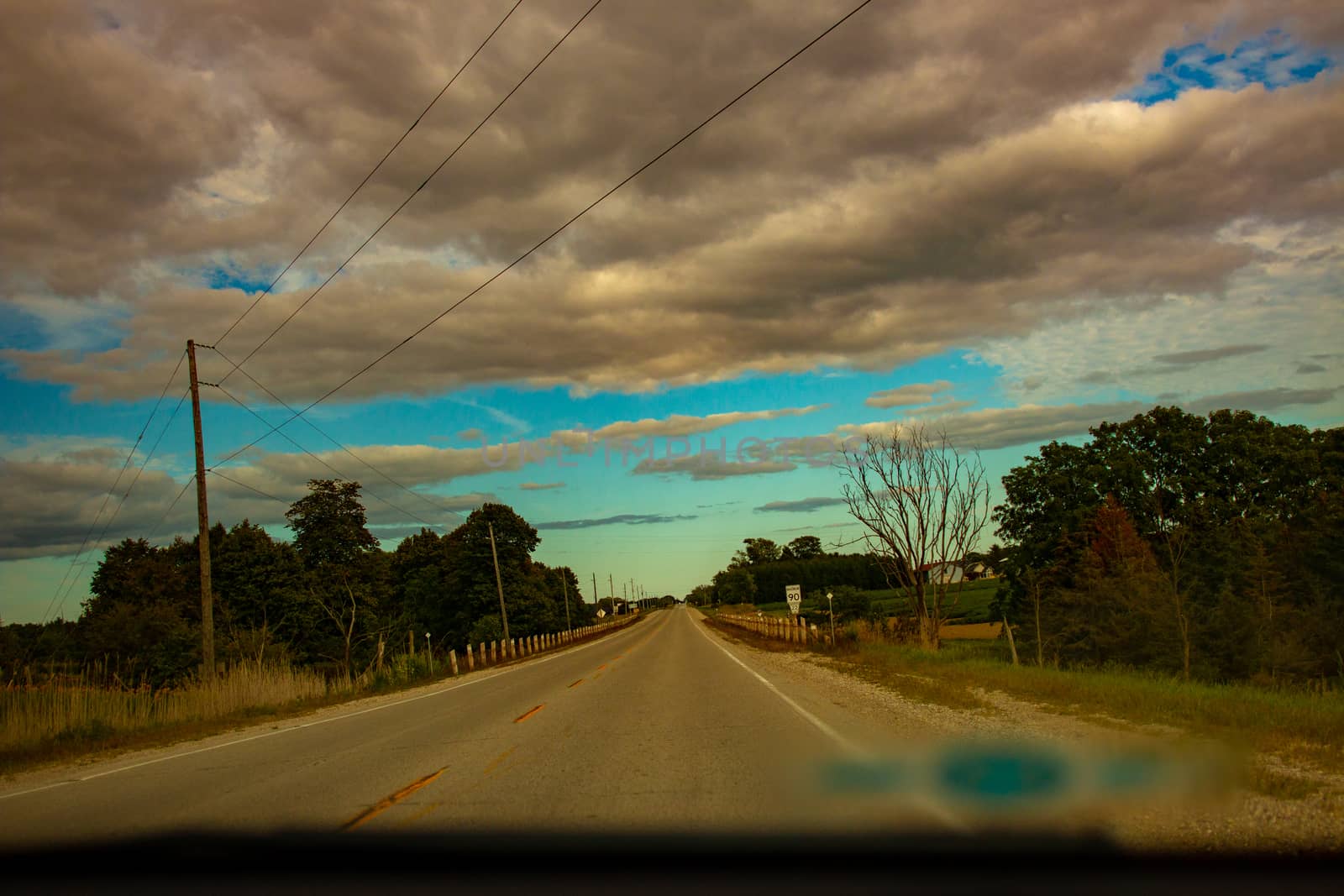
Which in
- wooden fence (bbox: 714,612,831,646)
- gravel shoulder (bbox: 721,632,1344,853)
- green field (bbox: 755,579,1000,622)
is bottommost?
green field (bbox: 755,579,1000,622)

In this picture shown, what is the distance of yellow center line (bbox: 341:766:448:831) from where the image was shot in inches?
275

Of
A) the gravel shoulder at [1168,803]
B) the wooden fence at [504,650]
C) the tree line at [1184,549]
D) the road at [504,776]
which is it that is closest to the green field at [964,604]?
the tree line at [1184,549]

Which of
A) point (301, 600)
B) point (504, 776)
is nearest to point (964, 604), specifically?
point (301, 600)

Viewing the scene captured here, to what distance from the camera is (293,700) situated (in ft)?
72.2

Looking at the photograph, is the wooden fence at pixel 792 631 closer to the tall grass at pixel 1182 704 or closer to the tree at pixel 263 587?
the tall grass at pixel 1182 704

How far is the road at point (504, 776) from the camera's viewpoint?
6.86 m

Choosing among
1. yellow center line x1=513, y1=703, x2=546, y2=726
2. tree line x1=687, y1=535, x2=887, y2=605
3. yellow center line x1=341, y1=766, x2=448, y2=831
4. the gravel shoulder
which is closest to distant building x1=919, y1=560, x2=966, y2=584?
the gravel shoulder

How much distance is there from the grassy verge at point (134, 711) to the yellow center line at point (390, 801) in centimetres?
776

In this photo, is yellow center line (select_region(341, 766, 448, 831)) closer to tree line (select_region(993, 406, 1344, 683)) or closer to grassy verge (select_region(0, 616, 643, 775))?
grassy verge (select_region(0, 616, 643, 775))

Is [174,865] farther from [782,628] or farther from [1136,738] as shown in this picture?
[782,628]

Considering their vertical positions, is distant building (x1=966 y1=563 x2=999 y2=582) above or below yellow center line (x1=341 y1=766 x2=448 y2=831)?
above

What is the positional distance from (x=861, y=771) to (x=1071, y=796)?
1873 millimetres

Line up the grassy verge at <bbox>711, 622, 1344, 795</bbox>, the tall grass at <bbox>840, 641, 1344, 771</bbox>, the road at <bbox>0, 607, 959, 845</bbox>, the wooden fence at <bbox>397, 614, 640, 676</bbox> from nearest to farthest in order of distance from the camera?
the road at <bbox>0, 607, 959, 845</bbox> < the grassy verge at <bbox>711, 622, 1344, 795</bbox> < the tall grass at <bbox>840, 641, 1344, 771</bbox> < the wooden fence at <bbox>397, 614, 640, 676</bbox>

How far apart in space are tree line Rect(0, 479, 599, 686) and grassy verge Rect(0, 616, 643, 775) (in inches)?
341
